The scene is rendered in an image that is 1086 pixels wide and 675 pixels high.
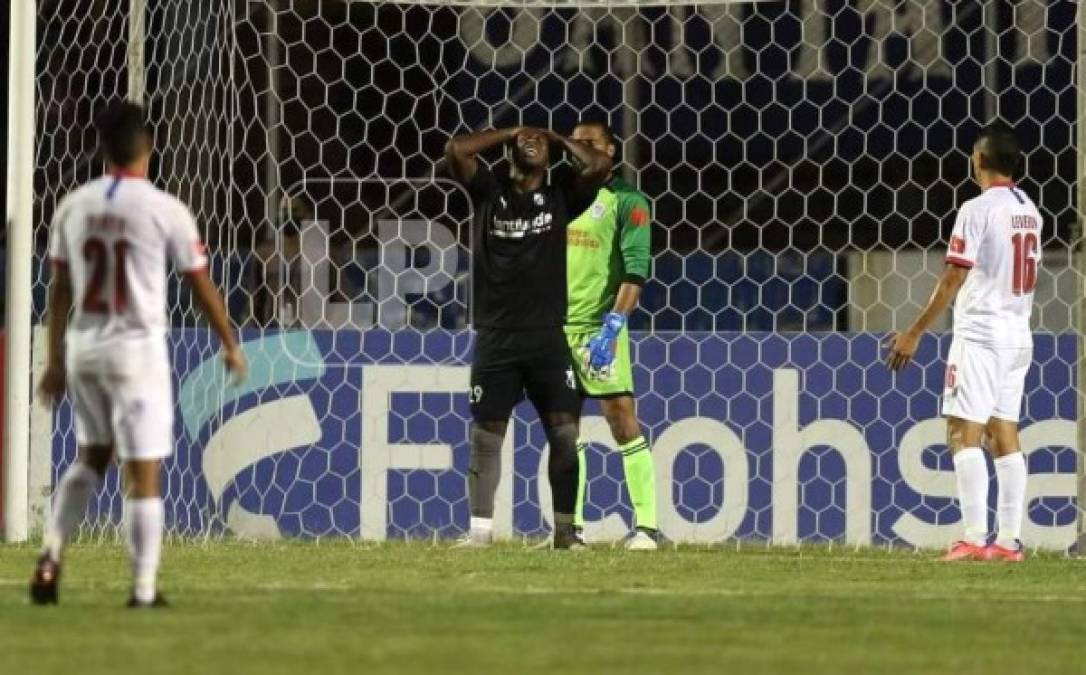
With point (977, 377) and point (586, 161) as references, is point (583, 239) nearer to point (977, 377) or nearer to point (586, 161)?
point (586, 161)

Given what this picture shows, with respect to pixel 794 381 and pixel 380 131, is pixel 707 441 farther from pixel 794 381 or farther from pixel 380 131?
pixel 380 131

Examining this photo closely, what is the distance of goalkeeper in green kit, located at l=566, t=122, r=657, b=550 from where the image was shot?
35.3 ft

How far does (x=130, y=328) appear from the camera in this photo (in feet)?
22.6

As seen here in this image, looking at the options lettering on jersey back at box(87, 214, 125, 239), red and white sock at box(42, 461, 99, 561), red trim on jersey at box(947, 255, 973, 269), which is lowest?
red and white sock at box(42, 461, 99, 561)

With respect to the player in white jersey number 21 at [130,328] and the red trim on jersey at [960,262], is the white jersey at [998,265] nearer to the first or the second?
the red trim on jersey at [960,262]

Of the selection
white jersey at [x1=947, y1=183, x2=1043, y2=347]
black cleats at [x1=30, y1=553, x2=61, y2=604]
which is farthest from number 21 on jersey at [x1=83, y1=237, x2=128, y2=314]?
white jersey at [x1=947, y1=183, x2=1043, y2=347]

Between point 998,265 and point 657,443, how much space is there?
2243 mm

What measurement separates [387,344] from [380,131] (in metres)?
2.46

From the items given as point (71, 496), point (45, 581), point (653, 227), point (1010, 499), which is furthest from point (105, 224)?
point (653, 227)

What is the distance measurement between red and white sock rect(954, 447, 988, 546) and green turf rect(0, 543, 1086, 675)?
30 cm

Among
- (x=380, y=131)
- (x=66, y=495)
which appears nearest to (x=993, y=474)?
(x=380, y=131)

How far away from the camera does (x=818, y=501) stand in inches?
458

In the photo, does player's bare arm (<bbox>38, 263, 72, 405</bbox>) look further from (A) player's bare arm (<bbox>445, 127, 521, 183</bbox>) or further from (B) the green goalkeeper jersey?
(B) the green goalkeeper jersey

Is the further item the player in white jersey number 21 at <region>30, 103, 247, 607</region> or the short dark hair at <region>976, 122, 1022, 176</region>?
the short dark hair at <region>976, 122, 1022, 176</region>
